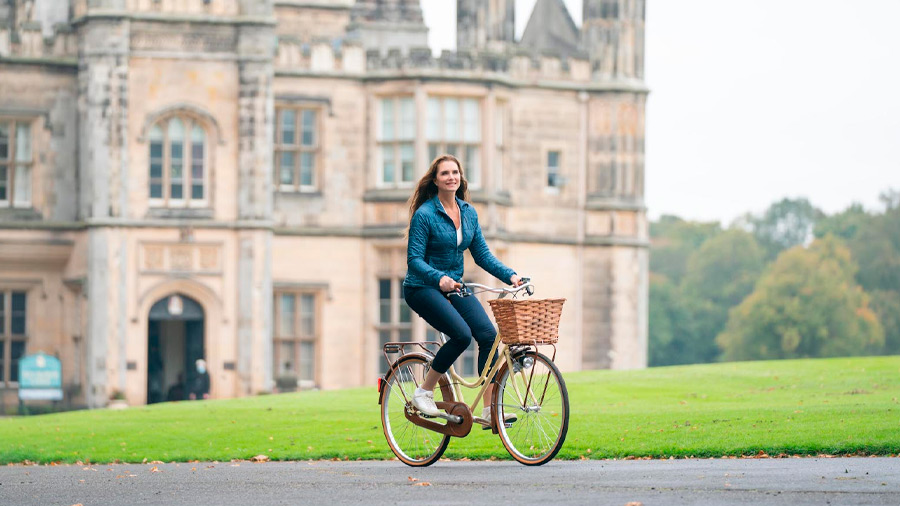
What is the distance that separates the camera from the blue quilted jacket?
11766 mm

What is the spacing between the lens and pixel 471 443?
14.6 metres

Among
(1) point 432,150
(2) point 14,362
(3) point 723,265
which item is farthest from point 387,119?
(3) point 723,265

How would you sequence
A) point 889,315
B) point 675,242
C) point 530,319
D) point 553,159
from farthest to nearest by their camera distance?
point 675,242, point 889,315, point 553,159, point 530,319

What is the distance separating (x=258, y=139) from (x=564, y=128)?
7.31 metres

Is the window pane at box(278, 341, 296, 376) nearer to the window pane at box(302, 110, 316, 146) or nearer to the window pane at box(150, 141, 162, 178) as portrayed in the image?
the window pane at box(302, 110, 316, 146)

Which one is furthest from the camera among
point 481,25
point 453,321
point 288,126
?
point 481,25

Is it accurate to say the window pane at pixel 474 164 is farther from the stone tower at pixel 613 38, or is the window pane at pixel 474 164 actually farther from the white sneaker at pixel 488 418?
the white sneaker at pixel 488 418

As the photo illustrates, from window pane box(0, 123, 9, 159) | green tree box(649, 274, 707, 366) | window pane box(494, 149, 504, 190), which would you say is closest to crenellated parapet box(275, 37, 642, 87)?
window pane box(494, 149, 504, 190)

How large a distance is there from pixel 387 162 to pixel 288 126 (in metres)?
2.18

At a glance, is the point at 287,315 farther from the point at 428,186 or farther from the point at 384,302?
the point at 428,186

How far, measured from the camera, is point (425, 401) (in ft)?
39.6

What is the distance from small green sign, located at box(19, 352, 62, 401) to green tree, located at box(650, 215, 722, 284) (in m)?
80.7

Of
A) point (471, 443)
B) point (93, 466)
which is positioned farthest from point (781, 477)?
point (93, 466)

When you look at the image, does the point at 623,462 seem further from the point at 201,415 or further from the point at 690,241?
the point at 690,241
